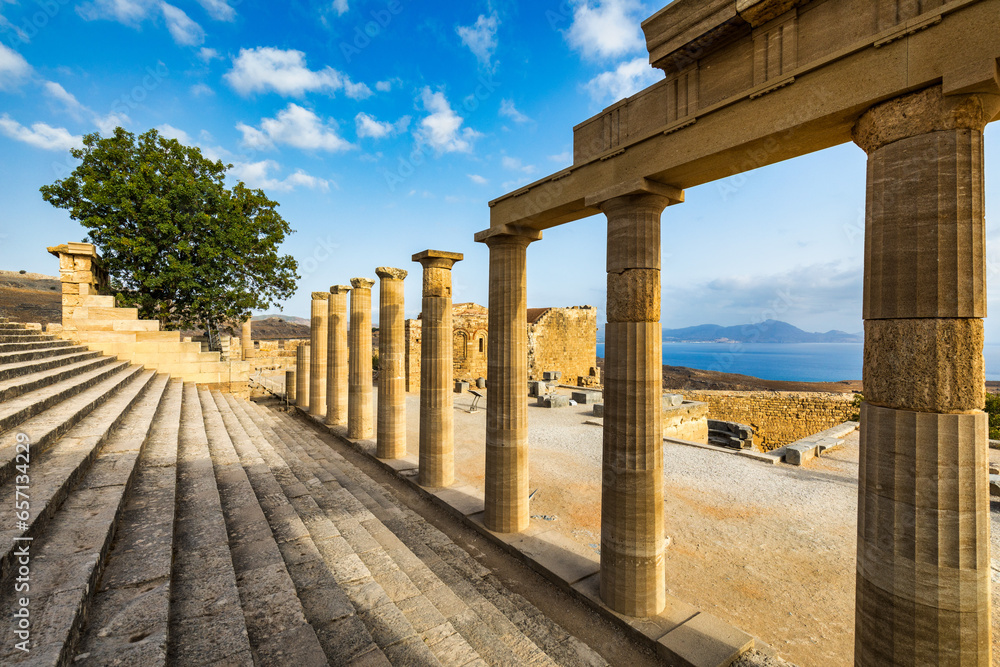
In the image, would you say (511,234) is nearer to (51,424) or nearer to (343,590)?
(343,590)

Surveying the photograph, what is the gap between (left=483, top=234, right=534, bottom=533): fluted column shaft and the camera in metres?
6.00

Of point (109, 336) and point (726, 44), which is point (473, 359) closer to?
point (109, 336)

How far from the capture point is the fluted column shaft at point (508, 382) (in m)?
6.00

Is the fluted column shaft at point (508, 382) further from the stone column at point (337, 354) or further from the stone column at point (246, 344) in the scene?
the stone column at point (246, 344)

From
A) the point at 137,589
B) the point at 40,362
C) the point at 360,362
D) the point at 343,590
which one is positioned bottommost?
the point at 343,590

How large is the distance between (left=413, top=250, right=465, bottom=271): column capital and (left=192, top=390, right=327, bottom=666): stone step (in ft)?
15.0

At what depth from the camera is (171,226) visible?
559 inches

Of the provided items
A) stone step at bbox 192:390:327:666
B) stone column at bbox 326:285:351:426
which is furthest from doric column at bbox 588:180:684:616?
stone column at bbox 326:285:351:426

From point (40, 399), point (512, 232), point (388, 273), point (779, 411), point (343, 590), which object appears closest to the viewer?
point (343, 590)

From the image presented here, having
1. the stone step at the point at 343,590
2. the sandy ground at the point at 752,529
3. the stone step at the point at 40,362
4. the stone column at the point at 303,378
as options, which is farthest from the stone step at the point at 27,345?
the sandy ground at the point at 752,529

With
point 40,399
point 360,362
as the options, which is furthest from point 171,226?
point 40,399

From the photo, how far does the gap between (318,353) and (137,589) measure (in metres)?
13.0

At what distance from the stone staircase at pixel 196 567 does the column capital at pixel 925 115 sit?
16.0 feet

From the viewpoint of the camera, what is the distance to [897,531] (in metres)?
2.67
